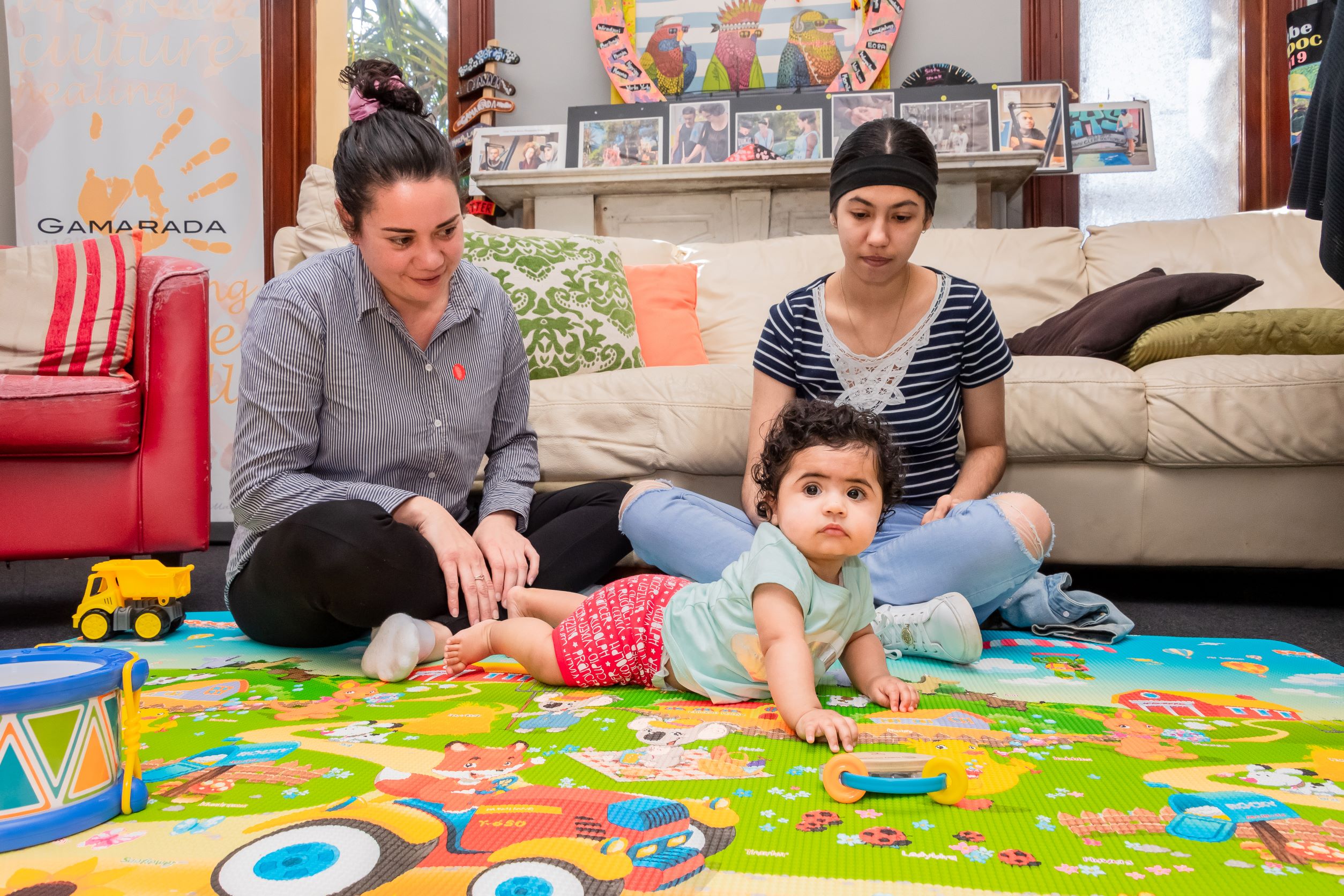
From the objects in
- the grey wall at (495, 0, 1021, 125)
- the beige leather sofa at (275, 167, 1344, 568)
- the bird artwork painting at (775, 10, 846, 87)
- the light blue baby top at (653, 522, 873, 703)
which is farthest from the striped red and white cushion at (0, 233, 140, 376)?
the bird artwork painting at (775, 10, 846, 87)

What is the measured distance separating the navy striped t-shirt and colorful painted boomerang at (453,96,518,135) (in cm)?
210

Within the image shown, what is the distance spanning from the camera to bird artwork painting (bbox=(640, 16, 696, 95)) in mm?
3250

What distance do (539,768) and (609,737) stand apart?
11 cm

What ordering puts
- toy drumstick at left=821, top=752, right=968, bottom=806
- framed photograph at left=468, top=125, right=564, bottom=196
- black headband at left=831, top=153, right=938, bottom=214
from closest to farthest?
toy drumstick at left=821, top=752, right=968, bottom=806, black headband at left=831, top=153, right=938, bottom=214, framed photograph at left=468, top=125, right=564, bottom=196

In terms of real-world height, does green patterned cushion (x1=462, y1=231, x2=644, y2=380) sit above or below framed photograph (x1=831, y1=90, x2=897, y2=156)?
below

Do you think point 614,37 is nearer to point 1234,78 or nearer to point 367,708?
point 1234,78

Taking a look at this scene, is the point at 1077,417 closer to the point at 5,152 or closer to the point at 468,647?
the point at 468,647

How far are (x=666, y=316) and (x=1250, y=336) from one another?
123 centimetres

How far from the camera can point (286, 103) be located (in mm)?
3447

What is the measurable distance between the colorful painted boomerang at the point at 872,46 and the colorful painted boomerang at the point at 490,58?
3.57 ft

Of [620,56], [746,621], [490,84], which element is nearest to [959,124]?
[620,56]

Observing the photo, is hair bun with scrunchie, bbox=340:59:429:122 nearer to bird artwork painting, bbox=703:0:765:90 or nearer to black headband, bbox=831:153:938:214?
black headband, bbox=831:153:938:214

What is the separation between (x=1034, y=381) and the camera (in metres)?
1.75

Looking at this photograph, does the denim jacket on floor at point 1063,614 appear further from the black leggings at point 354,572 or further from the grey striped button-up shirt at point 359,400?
the grey striped button-up shirt at point 359,400
